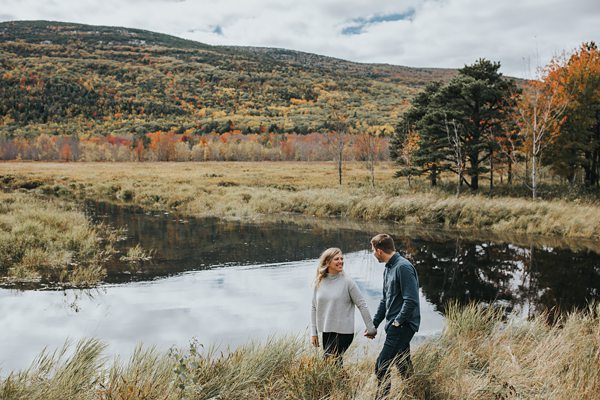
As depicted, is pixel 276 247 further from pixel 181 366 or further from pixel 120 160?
pixel 120 160

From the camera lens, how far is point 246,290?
39.1 feet

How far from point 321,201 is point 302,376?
2380 centimetres

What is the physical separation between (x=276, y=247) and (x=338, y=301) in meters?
13.1

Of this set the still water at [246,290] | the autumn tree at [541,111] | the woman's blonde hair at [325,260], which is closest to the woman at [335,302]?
the woman's blonde hair at [325,260]

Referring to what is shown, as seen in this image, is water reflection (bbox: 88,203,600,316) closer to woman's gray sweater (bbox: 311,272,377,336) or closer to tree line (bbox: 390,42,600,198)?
woman's gray sweater (bbox: 311,272,377,336)

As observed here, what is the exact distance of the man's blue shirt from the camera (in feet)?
15.8

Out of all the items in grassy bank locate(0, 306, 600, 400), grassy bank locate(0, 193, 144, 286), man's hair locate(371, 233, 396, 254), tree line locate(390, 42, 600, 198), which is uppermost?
tree line locate(390, 42, 600, 198)

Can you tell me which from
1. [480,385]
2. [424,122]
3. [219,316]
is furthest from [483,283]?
[424,122]

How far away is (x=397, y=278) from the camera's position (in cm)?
492

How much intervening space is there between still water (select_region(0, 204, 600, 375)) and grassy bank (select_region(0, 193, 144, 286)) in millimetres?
778

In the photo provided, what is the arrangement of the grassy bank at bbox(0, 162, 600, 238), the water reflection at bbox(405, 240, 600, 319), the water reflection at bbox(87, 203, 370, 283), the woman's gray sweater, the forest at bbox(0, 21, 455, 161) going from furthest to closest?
the forest at bbox(0, 21, 455, 161) → the grassy bank at bbox(0, 162, 600, 238) → the water reflection at bbox(87, 203, 370, 283) → the water reflection at bbox(405, 240, 600, 319) → the woman's gray sweater

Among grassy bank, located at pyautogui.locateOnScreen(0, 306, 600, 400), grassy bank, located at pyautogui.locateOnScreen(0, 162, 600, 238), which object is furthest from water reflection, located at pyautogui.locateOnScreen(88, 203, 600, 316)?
grassy bank, located at pyautogui.locateOnScreen(0, 306, 600, 400)

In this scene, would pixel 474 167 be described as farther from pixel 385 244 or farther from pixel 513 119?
pixel 385 244

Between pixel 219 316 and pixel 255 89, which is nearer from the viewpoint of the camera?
pixel 219 316
